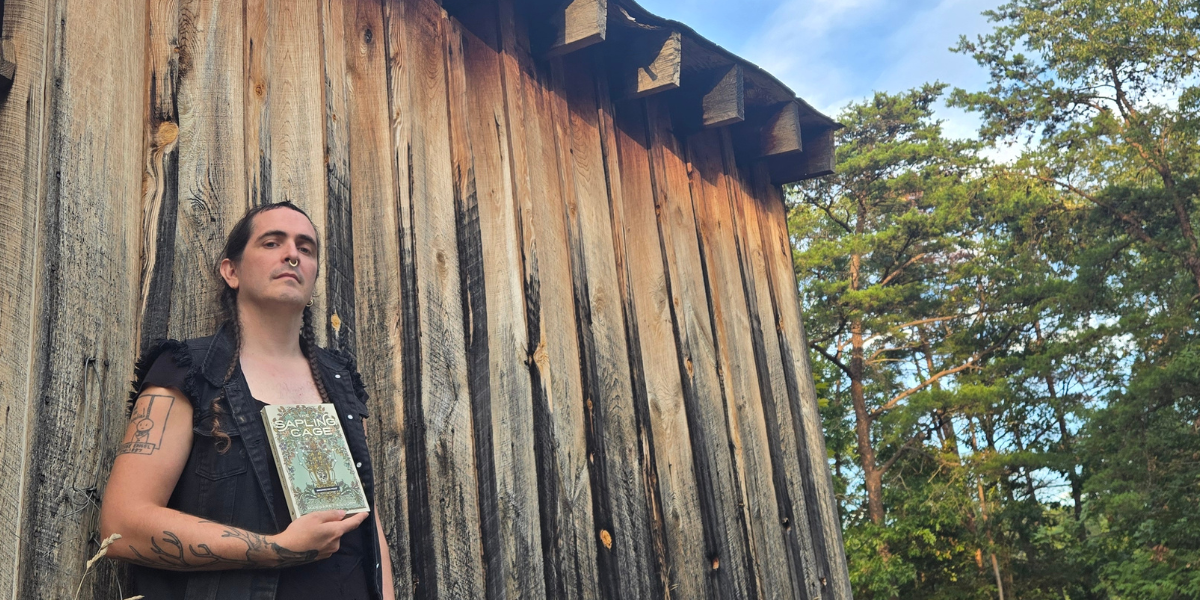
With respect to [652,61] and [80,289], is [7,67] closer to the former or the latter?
[80,289]

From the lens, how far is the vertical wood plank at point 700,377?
13.8 ft

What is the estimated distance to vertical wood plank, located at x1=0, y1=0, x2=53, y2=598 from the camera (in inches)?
72.1

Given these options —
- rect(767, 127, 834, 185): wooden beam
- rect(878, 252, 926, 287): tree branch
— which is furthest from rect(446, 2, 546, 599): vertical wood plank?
rect(878, 252, 926, 287): tree branch

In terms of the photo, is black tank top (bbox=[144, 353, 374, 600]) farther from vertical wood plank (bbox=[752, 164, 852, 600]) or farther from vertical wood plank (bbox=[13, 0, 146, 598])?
vertical wood plank (bbox=[752, 164, 852, 600])

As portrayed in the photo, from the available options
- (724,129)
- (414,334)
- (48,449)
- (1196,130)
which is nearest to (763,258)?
(724,129)

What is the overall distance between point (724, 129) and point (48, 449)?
4055mm

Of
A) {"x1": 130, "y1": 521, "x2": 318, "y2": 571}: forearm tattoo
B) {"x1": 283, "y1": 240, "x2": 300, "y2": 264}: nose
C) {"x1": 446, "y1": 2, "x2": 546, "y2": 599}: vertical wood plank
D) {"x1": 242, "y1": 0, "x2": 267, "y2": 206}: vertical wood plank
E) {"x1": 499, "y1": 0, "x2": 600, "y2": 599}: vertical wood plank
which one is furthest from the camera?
{"x1": 499, "y1": 0, "x2": 600, "y2": 599}: vertical wood plank

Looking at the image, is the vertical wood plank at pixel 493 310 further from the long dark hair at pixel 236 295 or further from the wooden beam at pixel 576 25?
the long dark hair at pixel 236 295

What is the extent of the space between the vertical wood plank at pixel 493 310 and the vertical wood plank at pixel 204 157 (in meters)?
0.91

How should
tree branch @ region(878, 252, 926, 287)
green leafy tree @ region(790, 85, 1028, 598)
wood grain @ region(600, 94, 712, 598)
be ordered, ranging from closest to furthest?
wood grain @ region(600, 94, 712, 598) < green leafy tree @ region(790, 85, 1028, 598) < tree branch @ region(878, 252, 926, 287)

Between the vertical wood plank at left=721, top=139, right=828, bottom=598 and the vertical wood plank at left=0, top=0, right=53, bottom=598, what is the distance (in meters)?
3.52

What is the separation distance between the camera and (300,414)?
201cm

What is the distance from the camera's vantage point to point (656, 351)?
4.25 metres

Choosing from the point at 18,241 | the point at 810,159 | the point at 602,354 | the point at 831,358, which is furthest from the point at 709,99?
the point at 831,358
